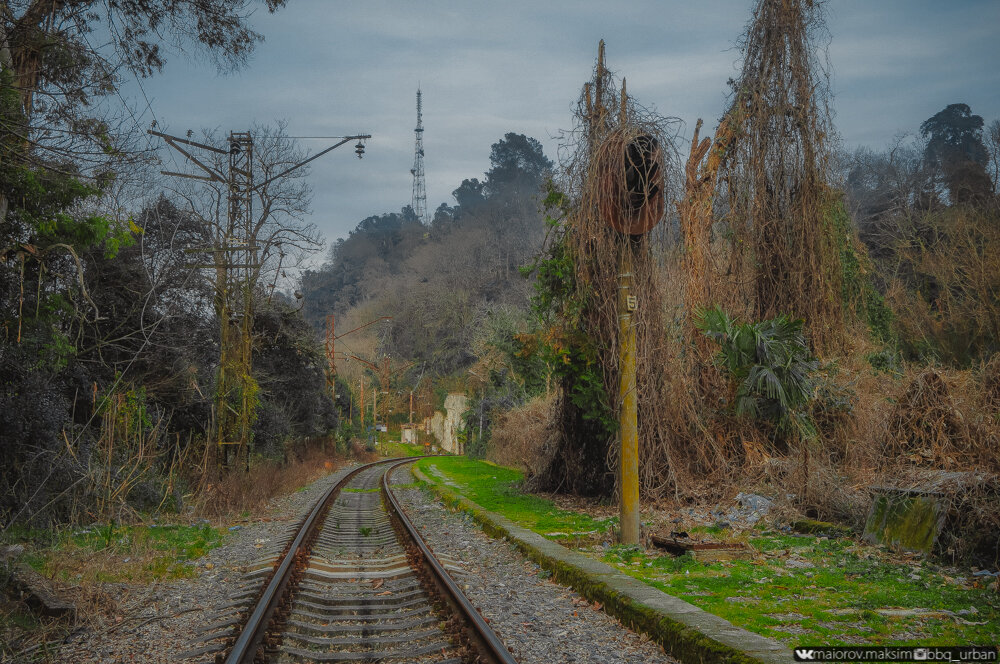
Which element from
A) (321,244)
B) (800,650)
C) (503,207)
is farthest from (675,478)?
(503,207)

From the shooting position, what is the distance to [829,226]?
14.6 meters

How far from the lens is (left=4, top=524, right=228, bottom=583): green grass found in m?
7.26

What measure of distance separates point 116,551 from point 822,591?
7.59 metres

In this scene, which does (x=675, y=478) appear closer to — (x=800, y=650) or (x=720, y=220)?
(x=720, y=220)

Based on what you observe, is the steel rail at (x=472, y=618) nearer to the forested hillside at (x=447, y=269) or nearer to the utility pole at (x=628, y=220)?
the utility pole at (x=628, y=220)

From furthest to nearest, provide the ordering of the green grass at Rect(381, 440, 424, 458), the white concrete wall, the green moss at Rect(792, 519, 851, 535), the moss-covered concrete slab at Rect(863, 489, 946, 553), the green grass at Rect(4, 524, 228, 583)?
1. the green grass at Rect(381, 440, 424, 458)
2. the white concrete wall
3. the green moss at Rect(792, 519, 851, 535)
4. the moss-covered concrete slab at Rect(863, 489, 946, 553)
5. the green grass at Rect(4, 524, 228, 583)

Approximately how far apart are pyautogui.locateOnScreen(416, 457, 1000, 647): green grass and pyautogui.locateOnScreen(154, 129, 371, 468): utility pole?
32.8 feet

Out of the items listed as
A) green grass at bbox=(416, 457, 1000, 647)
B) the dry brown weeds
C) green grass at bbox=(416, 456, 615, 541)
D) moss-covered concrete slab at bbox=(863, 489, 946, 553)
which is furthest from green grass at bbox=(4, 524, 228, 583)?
moss-covered concrete slab at bbox=(863, 489, 946, 553)

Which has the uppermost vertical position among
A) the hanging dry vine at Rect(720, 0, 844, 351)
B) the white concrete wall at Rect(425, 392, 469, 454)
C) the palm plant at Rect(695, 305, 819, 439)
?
the hanging dry vine at Rect(720, 0, 844, 351)

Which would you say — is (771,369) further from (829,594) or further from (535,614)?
(535,614)

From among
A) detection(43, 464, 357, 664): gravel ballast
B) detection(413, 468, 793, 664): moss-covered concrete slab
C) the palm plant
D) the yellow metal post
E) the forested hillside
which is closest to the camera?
detection(413, 468, 793, 664): moss-covered concrete slab

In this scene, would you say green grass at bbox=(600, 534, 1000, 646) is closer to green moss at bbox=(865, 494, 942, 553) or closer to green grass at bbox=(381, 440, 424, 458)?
green moss at bbox=(865, 494, 942, 553)

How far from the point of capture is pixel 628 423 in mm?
8750

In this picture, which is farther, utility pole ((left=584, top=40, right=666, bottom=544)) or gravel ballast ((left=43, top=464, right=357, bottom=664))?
utility pole ((left=584, top=40, right=666, bottom=544))
